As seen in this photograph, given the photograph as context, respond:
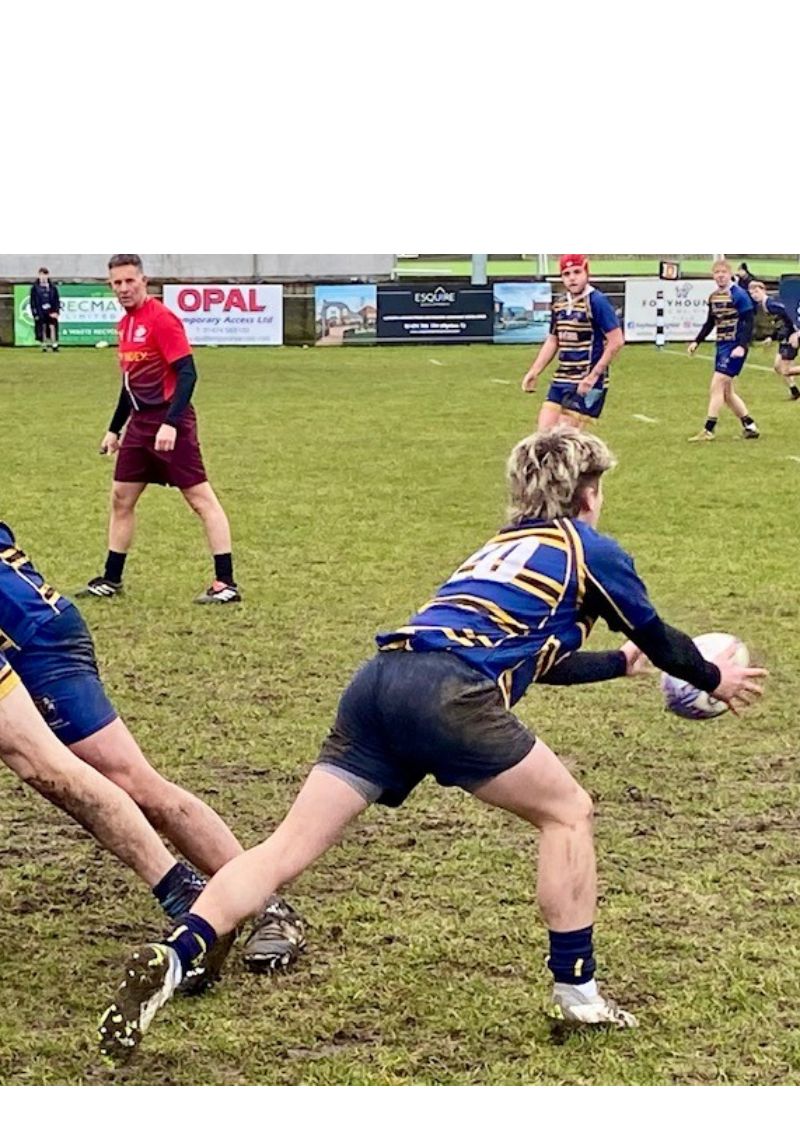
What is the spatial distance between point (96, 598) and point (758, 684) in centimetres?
678

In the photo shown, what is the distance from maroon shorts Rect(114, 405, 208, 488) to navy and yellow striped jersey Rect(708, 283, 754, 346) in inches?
439

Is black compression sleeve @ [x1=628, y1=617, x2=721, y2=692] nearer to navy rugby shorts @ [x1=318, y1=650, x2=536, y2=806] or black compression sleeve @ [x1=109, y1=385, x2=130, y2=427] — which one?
navy rugby shorts @ [x1=318, y1=650, x2=536, y2=806]

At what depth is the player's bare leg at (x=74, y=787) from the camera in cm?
495

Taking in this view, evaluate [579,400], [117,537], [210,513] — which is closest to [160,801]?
[210,513]

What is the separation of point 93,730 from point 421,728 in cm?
123

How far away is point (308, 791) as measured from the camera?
4844 mm

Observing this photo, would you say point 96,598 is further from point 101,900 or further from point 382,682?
point 382,682

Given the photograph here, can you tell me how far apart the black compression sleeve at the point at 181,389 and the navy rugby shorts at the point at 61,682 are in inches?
204

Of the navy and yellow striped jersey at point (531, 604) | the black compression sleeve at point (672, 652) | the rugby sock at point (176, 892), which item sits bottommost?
the rugby sock at point (176, 892)

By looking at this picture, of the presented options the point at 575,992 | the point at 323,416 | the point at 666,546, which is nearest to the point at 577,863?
the point at 575,992

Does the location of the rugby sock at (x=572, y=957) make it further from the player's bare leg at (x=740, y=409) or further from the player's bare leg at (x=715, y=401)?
the player's bare leg at (x=740, y=409)

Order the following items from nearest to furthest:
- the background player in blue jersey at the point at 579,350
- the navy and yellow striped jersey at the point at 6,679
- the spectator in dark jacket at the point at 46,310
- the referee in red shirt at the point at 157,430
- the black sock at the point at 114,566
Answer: the navy and yellow striped jersey at the point at 6,679, the referee in red shirt at the point at 157,430, the black sock at the point at 114,566, the background player in blue jersey at the point at 579,350, the spectator in dark jacket at the point at 46,310

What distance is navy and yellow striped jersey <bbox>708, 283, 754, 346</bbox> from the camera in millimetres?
20641

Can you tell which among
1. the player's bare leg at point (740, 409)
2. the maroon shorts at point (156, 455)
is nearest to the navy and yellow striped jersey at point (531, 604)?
the maroon shorts at point (156, 455)
